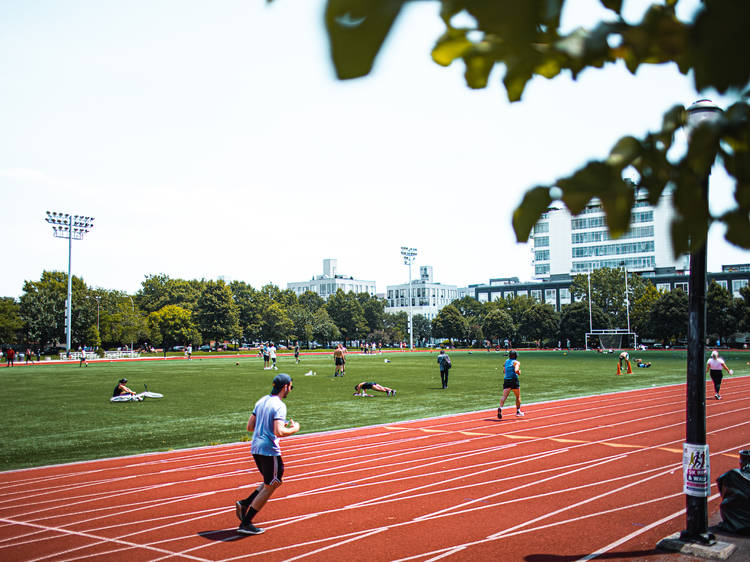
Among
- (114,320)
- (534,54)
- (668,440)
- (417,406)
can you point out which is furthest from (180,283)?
(534,54)

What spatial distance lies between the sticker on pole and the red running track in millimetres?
827

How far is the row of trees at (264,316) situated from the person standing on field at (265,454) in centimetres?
8415


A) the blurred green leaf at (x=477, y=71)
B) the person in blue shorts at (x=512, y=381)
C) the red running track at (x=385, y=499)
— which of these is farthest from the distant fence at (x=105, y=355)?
the blurred green leaf at (x=477, y=71)

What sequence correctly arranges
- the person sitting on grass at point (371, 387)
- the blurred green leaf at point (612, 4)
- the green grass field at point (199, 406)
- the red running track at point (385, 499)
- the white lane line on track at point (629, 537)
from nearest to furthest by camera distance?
the blurred green leaf at point (612, 4) < the white lane line on track at point (629, 537) < the red running track at point (385, 499) < the green grass field at point (199, 406) < the person sitting on grass at point (371, 387)

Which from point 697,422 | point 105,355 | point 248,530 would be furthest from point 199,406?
point 105,355

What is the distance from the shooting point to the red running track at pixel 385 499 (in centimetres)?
700

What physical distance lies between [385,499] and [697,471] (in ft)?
13.9

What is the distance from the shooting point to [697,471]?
21.8 feet

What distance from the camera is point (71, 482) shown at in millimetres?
10312

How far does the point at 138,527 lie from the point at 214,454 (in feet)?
16.1

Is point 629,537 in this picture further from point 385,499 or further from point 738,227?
point 738,227

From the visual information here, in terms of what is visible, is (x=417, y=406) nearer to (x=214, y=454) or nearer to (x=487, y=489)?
(x=214, y=454)

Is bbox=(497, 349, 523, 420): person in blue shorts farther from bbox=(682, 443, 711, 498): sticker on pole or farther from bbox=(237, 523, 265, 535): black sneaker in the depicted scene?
bbox=(237, 523, 265, 535): black sneaker

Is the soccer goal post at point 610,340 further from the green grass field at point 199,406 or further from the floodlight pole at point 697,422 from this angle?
the floodlight pole at point 697,422
